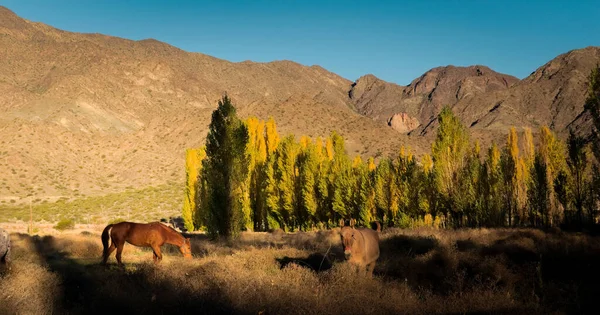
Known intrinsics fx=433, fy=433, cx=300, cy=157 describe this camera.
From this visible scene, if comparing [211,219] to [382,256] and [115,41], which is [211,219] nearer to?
[382,256]

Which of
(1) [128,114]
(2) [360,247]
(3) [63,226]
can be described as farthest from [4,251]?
(1) [128,114]

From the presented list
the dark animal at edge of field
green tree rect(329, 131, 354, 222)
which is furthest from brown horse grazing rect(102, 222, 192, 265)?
green tree rect(329, 131, 354, 222)

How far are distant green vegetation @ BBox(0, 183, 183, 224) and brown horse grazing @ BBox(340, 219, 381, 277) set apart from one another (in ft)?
160

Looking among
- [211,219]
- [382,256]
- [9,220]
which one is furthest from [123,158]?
[382,256]

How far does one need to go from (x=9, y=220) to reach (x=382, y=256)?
167 ft

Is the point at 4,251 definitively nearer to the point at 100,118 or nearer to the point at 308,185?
the point at 308,185

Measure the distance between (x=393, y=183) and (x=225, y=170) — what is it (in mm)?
16921

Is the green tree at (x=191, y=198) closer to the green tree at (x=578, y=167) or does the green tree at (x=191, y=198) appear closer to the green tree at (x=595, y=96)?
the green tree at (x=578, y=167)

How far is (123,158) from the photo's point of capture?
80750 millimetres

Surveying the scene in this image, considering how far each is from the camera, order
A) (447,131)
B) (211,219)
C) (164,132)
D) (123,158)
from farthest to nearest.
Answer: (164,132) → (123,158) → (447,131) → (211,219)

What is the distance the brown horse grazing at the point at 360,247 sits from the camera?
32.6ft

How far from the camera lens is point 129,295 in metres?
9.72

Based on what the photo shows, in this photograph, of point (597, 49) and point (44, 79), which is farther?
point (597, 49)

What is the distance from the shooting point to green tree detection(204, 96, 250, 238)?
82.6 feet
